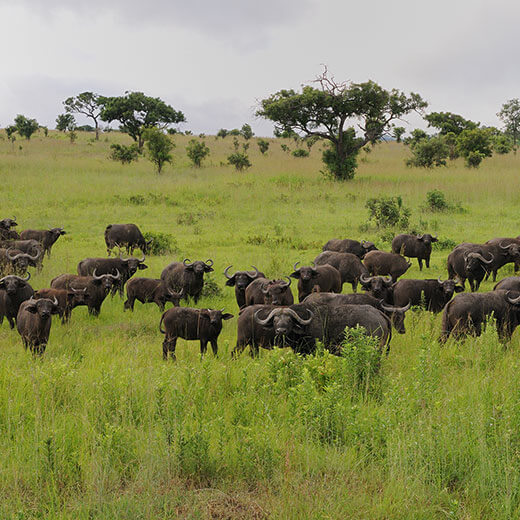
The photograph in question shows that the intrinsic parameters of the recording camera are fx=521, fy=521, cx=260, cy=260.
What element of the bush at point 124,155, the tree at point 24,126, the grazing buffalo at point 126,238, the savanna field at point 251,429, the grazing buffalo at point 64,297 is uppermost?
the tree at point 24,126

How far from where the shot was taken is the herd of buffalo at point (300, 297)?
25.9 ft

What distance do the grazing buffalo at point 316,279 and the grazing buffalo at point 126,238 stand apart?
7374mm

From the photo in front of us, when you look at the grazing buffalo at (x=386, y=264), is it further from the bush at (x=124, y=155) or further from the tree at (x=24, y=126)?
the tree at (x=24, y=126)

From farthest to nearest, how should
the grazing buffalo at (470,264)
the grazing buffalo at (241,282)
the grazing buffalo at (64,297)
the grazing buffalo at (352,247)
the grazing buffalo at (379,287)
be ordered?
the grazing buffalo at (352,247)
the grazing buffalo at (470,264)
the grazing buffalo at (241,282)
the grazing buffalo at (379,287)
the grazing buffalo at (64,297)

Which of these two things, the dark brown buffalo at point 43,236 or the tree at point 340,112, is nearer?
the dark brown buffalo at point 43,236

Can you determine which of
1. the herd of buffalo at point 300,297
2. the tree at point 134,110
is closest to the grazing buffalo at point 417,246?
the herd of buffalo at point 300,297

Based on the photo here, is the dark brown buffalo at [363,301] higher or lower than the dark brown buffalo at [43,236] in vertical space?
lower

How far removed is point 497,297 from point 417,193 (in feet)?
66.8

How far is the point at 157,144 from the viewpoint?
116 feet

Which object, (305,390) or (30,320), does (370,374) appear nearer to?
(305,390)

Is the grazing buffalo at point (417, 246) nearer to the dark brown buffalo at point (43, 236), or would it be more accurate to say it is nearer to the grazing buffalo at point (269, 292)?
the grazing buffalo at point (269, 292)

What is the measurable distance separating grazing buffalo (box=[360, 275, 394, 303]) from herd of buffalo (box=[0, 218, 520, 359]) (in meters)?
0.03

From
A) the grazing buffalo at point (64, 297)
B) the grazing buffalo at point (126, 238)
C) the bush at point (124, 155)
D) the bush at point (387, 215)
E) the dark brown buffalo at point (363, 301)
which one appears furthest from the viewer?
the bush at point (124, 155)

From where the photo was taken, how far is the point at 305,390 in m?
5.22
